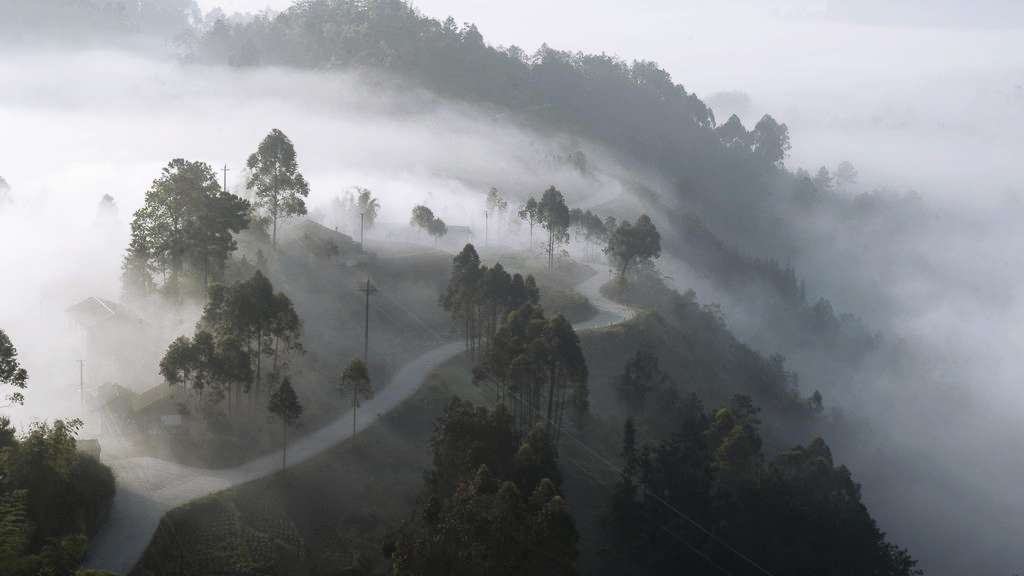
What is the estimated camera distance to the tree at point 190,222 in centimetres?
6278

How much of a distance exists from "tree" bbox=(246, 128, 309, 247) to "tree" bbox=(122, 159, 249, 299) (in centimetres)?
942

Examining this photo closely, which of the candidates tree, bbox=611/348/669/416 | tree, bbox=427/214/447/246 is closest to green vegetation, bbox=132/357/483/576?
tree, bbox=611/348/669/416

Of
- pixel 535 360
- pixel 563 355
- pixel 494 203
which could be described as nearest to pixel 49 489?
pixel 535 360

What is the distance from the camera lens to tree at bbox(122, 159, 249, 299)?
6278 cm

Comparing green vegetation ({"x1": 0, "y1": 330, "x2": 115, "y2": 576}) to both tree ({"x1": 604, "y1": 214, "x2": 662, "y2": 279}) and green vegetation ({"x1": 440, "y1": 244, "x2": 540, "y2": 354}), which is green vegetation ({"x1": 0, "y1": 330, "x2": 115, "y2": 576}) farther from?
tree ({"x1": 604, "y1": 214, "x2": 662, "y2": 279})

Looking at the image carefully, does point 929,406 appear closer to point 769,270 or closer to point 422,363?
point 769,270

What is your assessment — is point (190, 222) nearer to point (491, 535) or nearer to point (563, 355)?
point (563, 355)

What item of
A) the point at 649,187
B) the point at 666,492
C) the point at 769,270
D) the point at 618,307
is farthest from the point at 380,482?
the point at 649,187

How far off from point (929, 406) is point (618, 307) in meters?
78.1

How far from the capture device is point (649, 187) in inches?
6535

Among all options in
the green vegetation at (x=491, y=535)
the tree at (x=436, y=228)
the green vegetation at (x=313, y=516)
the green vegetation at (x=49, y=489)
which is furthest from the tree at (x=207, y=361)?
the tree at (x=436, y=228)

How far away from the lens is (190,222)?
2475 inches

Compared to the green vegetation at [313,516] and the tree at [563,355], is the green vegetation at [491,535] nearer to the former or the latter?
the green vegetation at [313,516]

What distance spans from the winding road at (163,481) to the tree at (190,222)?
1640 cm
